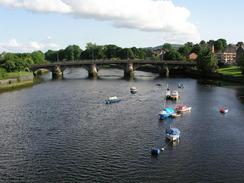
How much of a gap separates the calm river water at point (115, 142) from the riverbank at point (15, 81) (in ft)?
87.2

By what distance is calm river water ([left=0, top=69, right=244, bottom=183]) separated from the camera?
1809 inches

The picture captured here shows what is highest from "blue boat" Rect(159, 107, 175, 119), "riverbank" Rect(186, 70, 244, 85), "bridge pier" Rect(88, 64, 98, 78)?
"bridge pier" Rect(88, 64, 98, 78)

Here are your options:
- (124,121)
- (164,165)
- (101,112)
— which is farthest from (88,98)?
(164,165)

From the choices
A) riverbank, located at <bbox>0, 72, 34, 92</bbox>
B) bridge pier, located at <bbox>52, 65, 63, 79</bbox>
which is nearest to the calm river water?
riverbank, located at <bbox>0, 72, 34, 92</bbox>

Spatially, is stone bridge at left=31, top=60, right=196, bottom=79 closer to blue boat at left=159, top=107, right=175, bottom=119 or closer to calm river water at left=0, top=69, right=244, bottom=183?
calm river water at left=0, top=69, right=244, bottom=183

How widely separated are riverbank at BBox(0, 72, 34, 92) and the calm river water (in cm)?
2657

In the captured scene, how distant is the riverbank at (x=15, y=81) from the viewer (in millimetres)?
125450

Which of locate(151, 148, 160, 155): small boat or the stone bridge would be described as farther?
the stone bridge

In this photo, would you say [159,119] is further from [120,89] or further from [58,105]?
[120,89]

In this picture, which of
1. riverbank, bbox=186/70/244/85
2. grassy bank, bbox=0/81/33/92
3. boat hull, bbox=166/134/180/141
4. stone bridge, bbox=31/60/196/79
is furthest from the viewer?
stone bridge, bbox=31/60/196/79

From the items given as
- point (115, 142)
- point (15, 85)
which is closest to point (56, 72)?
point (15, 85)

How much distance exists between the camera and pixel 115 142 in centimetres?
5844

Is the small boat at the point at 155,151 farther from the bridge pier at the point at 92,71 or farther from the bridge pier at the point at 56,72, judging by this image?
the bridge pier at the point at 56,72

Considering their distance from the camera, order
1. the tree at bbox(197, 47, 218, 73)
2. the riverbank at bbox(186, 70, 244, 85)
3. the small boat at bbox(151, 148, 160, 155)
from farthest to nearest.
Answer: the tree at bbox(197, 47, 218, 73), the riverbank at bbox(186, 70, 244, 85), the small boat at bbox(151, 148, 160, 155)
